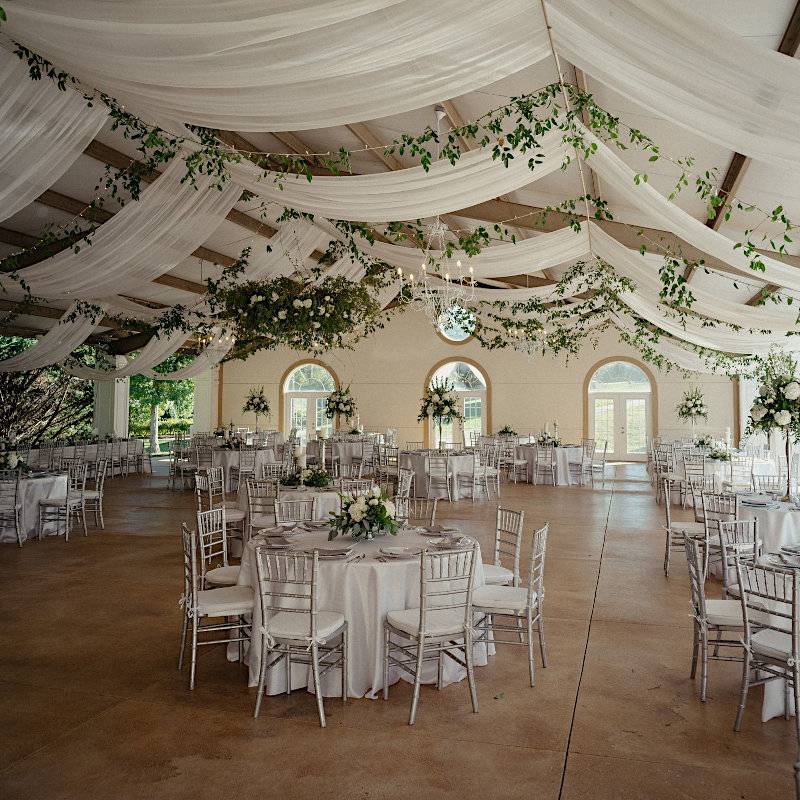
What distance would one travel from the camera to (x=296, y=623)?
3613mm

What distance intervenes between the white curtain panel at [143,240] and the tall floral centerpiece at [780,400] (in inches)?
209

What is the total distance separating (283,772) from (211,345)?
1087 centimetres

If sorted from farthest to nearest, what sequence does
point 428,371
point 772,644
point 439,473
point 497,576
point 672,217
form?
point 428,371, point 439,473, point 672,217, point 497,576, point 772,644

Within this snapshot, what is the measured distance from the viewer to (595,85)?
482cm

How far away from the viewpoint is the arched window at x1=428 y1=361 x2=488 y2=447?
18.2 metres

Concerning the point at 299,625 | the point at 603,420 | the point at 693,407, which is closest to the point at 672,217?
the point at 299,625

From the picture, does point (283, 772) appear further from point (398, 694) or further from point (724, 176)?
point (724, 176)

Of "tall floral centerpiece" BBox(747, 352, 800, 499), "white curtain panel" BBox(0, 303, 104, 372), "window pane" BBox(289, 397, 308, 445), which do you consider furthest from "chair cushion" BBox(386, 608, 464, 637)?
"window pane" BBox(289, 397, 308, 445)

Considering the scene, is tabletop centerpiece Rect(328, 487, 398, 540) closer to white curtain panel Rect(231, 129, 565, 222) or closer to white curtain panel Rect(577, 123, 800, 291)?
white curtain panel Rect(231, 129, 565, 222)

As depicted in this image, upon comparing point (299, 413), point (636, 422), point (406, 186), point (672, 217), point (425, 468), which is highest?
point (406, 186)

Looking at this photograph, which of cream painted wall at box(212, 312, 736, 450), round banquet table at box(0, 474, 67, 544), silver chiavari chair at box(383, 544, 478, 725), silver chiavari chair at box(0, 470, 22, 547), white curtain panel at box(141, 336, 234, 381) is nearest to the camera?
silver chiavari chair at box(383, 544, 478, 725)

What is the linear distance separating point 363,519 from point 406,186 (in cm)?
242

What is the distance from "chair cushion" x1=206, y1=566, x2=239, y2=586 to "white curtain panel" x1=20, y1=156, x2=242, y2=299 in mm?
3294

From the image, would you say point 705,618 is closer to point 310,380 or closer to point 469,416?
point 469,416
